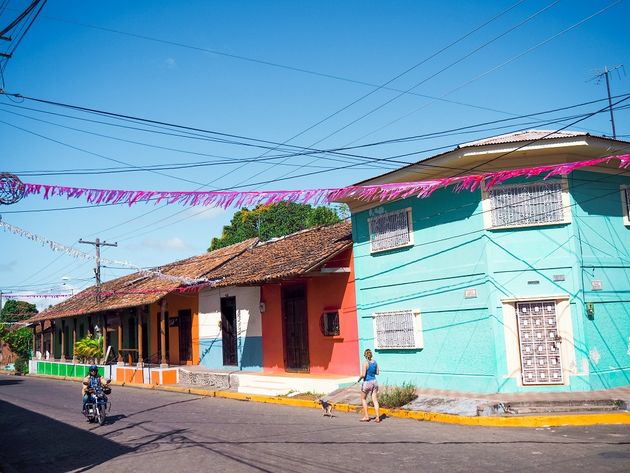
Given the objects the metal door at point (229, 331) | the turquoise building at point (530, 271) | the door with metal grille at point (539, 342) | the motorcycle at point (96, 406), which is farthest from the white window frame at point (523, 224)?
the metal door at point (229, 331)

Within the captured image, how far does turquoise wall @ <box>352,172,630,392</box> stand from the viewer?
13.0 metres

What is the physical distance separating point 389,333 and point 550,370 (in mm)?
4355

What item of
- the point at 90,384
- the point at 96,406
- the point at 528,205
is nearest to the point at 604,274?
the point at 528,205

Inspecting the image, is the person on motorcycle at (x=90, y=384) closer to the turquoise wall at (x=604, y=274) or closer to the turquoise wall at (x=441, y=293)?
the turquoise wall at (x=441, y=293)

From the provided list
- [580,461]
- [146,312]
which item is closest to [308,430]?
[580,461]

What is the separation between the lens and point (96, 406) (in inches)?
517

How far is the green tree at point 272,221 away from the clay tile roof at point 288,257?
1972 centimetres

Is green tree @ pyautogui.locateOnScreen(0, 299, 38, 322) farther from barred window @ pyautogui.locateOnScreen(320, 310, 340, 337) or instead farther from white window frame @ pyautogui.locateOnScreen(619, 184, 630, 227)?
white window frame @ pyautogui.locateOnScreen(619, 184, 630, 227)

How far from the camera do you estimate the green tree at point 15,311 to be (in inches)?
2333

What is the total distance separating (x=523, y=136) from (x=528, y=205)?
173 centimetres

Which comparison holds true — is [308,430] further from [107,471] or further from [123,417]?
[123,417]

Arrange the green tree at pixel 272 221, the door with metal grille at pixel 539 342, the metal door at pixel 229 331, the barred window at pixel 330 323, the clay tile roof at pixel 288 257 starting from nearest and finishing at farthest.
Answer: the door with metal grille at pixel 539 342 → the clay tile roof at pixel 288 257 → the barred window at pixel 330 323 → the metal door at pixel 229 331 → the green tree at pixel 272 221

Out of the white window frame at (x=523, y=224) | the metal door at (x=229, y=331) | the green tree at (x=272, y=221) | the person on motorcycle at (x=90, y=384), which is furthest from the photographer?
the green tree at (x=272, y=221)

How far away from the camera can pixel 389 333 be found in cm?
1586
